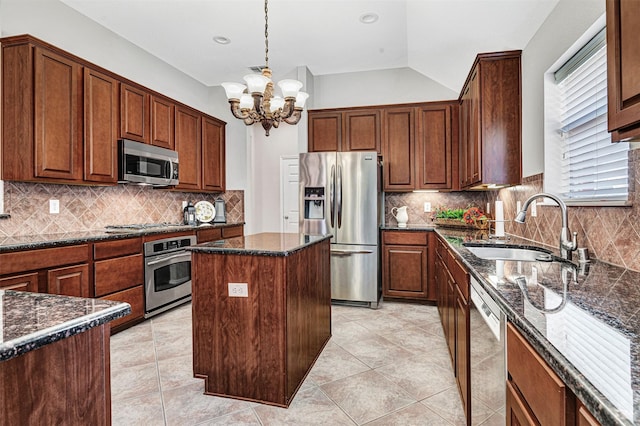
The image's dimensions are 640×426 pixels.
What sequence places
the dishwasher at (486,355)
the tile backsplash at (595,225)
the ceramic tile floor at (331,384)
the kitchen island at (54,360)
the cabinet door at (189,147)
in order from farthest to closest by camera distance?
the cabinet door at (189,147) < the ceramic tile floor at (331,384) < the tile backsplash at (595,225) < the dishwasher at (486,355) < the kitchen island at (54,360)

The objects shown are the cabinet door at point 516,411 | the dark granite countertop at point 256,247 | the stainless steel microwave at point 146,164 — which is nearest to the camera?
the cabinet door at point 516,411

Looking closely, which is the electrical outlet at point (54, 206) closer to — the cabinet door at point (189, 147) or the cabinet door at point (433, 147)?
the cabinet door at point (189, 147)

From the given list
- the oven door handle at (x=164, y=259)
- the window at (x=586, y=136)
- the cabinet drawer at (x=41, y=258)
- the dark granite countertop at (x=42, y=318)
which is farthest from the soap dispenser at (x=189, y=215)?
the window at (x=586, y=136)

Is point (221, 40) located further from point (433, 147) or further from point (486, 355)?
point (486, 355)

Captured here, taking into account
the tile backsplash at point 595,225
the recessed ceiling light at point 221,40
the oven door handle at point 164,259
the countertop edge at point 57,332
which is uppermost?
the recessed ceiling light at point 221,40

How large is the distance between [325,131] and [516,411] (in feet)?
13.5

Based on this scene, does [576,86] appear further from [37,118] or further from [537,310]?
[37,118]

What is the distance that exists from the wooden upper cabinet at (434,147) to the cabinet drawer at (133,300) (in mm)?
3390

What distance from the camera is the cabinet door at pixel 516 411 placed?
880 millimetres

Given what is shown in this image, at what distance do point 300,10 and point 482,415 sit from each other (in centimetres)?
353

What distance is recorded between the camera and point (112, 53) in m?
3.70

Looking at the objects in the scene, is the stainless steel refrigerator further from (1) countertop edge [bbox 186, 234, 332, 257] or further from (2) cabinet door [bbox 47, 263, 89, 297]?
(2) cabinet door [bbox 47, 263, 89, 297]

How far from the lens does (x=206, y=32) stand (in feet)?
12.4

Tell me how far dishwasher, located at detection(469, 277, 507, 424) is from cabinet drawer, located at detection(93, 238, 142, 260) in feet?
9.56
